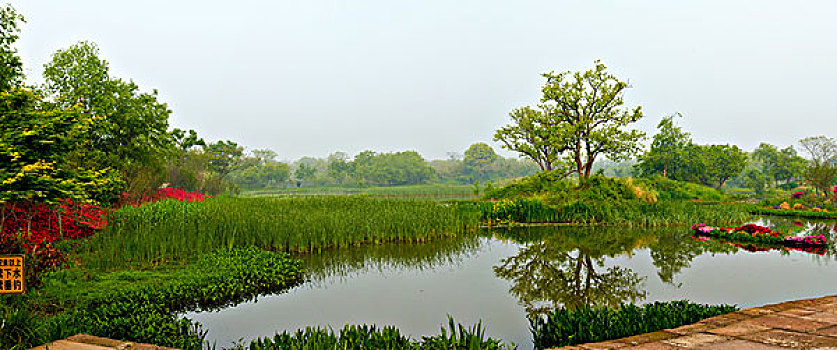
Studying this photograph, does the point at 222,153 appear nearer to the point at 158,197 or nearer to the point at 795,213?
the point at 158,197

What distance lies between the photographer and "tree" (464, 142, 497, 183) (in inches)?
2699

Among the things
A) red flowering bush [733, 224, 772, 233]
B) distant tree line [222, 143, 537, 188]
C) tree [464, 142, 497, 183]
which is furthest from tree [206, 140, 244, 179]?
tree [464, 142, 497, 183]

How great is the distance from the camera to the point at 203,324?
4.43m

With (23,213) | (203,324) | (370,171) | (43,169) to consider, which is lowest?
(203,324)

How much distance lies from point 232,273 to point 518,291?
3.95m

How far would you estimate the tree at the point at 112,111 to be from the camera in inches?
482

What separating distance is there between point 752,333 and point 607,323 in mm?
1096

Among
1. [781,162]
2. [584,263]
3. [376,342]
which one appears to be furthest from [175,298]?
[781,162]

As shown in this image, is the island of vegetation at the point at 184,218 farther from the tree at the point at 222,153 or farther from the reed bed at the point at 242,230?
the tree at the point at 222,153

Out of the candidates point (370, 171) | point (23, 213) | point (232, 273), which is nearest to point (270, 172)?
point (370, 171)

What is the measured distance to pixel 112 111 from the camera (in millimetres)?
12430

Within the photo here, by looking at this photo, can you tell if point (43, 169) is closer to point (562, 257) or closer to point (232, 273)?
point (232, 273)

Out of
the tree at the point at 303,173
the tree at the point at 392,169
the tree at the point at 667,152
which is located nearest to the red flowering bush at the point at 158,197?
the tree at the point at 667,152

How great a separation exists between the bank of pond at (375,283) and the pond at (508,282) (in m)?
0.03
